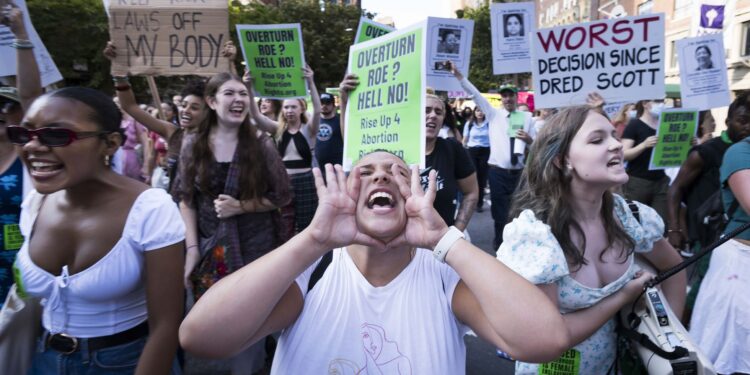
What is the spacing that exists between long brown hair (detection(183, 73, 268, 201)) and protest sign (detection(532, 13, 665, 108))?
210 cm

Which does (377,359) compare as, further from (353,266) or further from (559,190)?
(559,190)

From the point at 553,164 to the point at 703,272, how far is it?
56.6 inches

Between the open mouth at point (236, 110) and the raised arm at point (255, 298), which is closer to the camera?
the raised arm at point (255, 298)

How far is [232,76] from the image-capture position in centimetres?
342

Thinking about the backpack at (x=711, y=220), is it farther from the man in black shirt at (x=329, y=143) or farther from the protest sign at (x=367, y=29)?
the man in black shirt at (x=329, y=143)

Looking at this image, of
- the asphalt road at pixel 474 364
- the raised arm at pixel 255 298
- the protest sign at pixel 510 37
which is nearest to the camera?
the raised arm at pixel 255 298

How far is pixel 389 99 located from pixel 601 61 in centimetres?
208

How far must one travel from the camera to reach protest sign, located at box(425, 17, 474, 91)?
15.6 feet

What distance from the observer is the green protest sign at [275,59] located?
14.3 ft

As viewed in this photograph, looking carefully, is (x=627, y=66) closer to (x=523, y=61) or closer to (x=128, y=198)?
(x=523, y=61)

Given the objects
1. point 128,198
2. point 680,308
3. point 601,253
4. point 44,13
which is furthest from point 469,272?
point 44,13

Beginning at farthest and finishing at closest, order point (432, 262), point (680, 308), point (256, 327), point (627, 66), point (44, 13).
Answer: point (44, 13), point (627, 66), point (680, 308), point (432, 262), point (256, 327)

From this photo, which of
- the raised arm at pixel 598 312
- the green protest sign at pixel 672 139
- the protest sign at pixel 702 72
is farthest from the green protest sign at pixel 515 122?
the raised arm at pixel 598 312

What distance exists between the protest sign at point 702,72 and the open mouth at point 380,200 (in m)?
4.63
